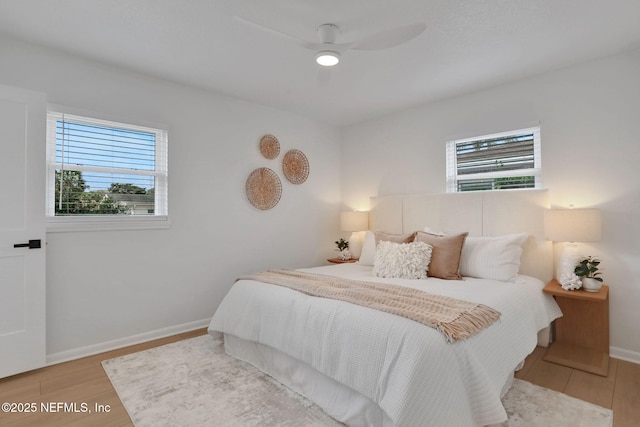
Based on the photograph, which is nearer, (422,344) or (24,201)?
(422,344)

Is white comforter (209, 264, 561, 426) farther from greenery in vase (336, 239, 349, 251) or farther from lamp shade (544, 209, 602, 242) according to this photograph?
greenery in vase (336, 239, 349, 251)

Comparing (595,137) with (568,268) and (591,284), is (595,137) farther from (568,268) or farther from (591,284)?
(591,284)

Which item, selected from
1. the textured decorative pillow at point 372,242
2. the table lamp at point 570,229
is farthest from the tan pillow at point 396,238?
the table lamp at point 570,229

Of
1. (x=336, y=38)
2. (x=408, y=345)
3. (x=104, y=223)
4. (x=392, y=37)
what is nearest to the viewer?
(x=408, y=345)

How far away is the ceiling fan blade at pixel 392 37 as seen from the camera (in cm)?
190

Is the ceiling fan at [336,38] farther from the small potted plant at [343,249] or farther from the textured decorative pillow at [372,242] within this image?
the small potted plant at [343,249]

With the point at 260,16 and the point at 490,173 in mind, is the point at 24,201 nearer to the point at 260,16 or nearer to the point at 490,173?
the point at 260,16

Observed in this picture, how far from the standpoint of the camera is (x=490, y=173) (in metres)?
3.59

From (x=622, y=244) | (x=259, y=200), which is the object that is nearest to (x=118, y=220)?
(x=259, y=200)

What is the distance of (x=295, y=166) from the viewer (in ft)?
14.7

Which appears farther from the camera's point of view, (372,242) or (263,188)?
(263,188)

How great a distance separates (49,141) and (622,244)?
4885 millimetres

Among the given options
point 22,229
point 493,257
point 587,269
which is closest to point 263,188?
point 22,229

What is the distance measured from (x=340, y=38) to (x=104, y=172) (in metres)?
2.38
